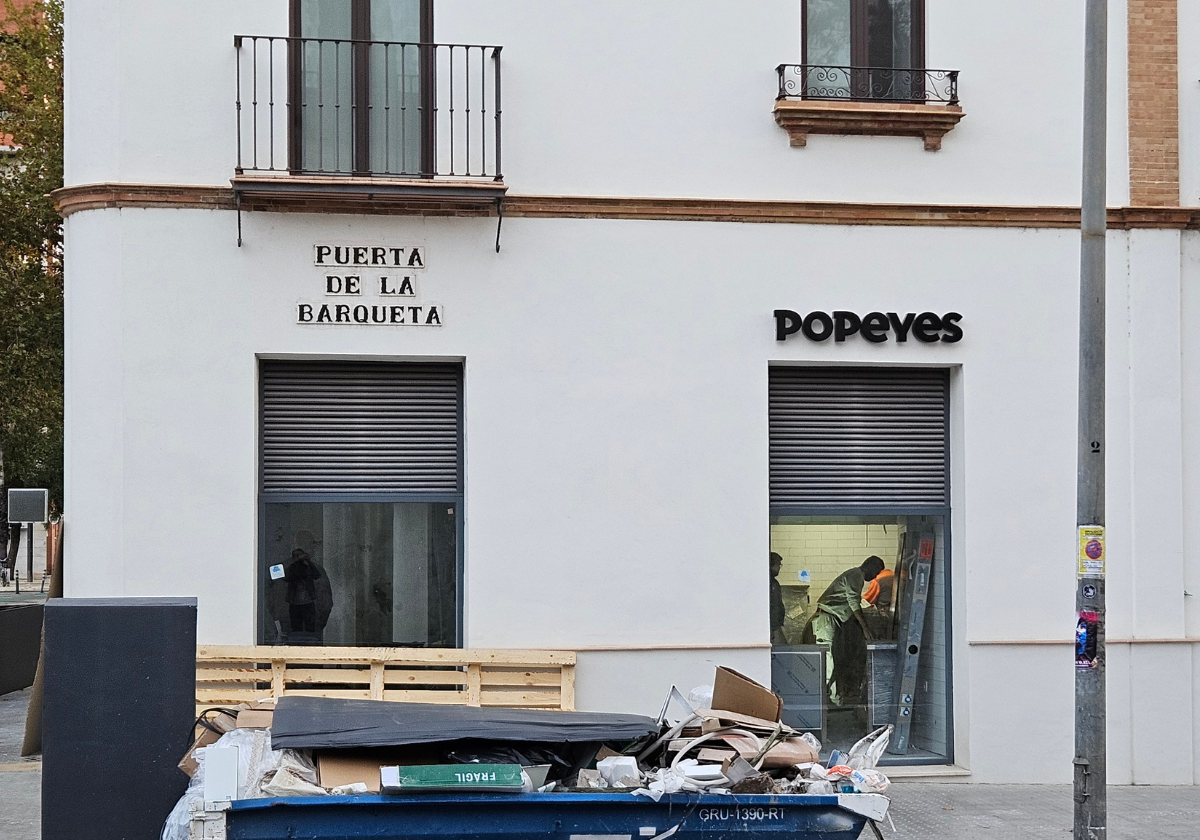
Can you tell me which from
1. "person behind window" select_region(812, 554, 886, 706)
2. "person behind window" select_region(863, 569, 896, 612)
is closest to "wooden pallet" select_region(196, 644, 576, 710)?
"person behind window" select_region(812, 554, 886, 706)

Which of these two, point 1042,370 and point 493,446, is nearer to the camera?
point 493,446

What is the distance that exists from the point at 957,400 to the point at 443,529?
4443 mm

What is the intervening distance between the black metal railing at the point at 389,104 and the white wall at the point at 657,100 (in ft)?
0.70

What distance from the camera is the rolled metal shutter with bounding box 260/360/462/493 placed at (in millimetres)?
10234

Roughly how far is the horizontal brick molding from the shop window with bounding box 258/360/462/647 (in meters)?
1.29

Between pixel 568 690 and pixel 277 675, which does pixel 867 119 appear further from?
pixel 277 675

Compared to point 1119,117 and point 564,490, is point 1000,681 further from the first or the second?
point 1119,117

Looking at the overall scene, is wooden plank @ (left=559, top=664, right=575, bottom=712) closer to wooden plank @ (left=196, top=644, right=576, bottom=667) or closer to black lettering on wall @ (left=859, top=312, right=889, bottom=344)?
wooden plank @ (left=196, top=644, right=576, bottom=667)

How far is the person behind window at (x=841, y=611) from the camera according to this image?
10.9 meters

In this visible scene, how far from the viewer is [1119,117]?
433 inches

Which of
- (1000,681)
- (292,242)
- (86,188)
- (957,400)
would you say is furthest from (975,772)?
(86,188)

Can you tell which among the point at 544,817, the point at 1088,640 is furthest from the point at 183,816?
the point at 1088,640

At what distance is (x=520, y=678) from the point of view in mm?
9914

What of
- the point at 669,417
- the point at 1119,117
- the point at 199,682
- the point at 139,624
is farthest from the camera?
the point at 1119,117
